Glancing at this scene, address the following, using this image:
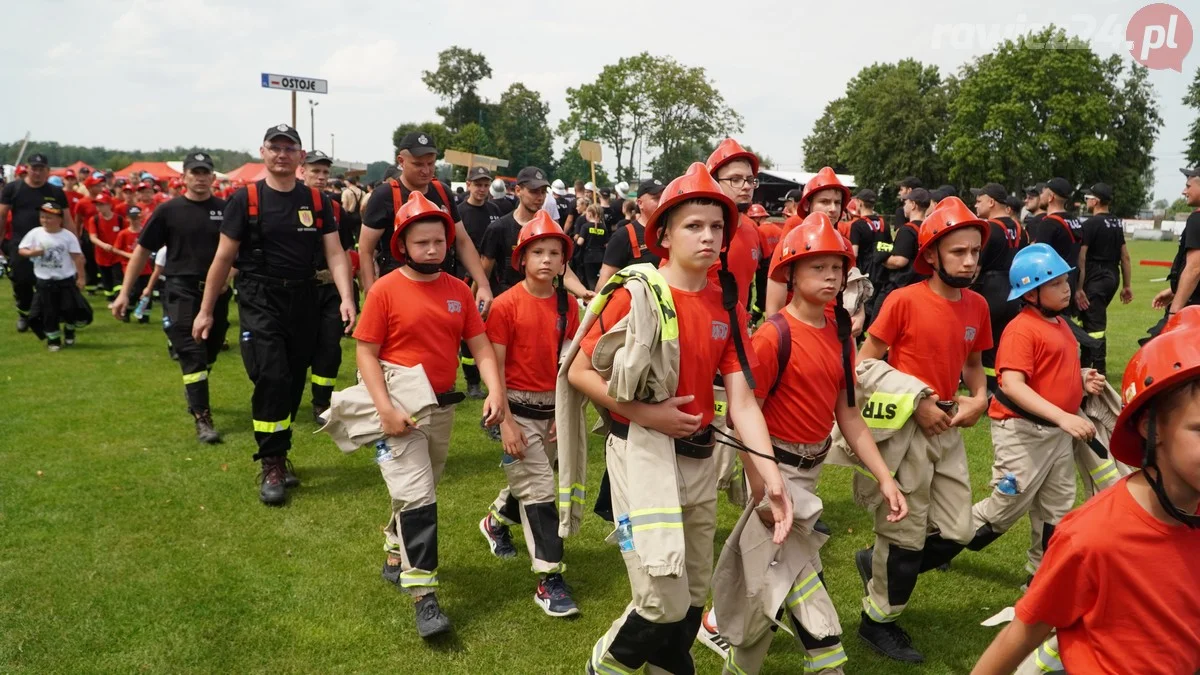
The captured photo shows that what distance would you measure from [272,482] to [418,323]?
8.70 feet

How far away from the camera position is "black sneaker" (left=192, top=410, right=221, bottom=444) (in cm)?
767

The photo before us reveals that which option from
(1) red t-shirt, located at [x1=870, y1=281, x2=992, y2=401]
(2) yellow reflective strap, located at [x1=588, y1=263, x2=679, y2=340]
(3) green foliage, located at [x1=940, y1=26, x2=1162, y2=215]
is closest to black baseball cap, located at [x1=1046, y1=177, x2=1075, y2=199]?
(1) red t-shirt, located at [x1=870, y1=281, x2=992, y2=401]

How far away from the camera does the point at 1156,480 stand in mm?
1908

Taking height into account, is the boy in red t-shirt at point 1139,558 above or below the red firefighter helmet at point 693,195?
below

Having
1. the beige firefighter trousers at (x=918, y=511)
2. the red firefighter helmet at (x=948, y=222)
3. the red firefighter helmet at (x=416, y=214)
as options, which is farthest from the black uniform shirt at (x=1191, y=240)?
the red firefighter helmet at (x=416, y=214)

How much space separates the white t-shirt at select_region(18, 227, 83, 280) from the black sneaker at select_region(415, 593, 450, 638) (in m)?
10.6

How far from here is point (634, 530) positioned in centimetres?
301

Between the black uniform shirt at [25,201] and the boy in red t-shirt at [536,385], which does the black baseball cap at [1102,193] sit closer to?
the boy in red t-shirt at [536,385]

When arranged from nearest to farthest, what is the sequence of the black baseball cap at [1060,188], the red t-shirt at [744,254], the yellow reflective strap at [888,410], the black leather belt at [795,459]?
1. the black leather belt at [795,459]
2. the yellow reflective strap at [888,410]
3. the red t-shirt at [744,254]
4. the black baseball cap at [1060,188]

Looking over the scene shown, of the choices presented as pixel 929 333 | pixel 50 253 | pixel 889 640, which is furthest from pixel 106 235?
pixel 889 640

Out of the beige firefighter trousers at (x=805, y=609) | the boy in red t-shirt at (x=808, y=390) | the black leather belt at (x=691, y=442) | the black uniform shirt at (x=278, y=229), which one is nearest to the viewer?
the black leather belt at (x=691, y=442)

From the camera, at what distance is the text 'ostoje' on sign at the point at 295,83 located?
12828 millimetres

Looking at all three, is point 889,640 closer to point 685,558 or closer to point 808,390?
point 808,390

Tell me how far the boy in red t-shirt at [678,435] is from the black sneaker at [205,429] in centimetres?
571
